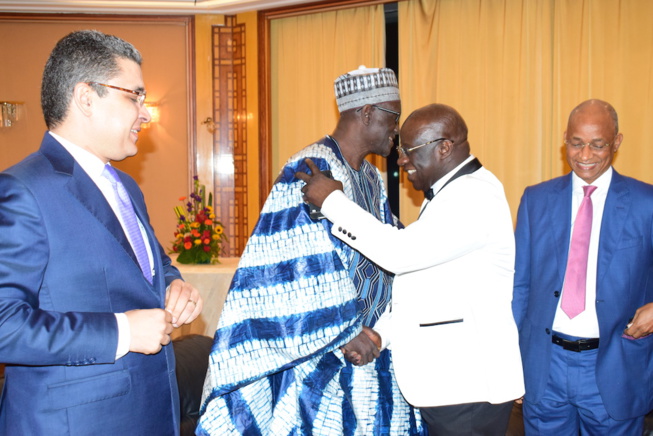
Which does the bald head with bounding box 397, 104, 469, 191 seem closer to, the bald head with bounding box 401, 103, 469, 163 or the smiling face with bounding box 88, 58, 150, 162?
the bald head with bounding box 401, 103, 469, 163

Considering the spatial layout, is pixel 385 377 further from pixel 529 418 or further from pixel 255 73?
pixel 255 73

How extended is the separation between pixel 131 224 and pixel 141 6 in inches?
227

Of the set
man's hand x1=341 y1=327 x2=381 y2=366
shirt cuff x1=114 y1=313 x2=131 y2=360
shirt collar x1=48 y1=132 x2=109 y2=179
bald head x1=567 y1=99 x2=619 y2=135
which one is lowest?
man's hand x1=341 y1=327 x2=381 y2=366

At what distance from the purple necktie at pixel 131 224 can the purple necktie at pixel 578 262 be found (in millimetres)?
1840

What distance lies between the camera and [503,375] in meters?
1.97

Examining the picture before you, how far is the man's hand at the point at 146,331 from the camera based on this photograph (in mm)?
1392

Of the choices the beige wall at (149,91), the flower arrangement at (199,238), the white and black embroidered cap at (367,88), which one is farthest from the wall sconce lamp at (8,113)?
the white and black embroidered cap at (367,88)

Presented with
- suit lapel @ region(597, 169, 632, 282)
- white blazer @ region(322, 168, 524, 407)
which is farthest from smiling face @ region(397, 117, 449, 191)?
suit lapel @ region(597, 169, 632, 282)

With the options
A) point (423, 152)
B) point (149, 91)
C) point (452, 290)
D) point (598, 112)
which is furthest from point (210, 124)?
point (452, 290)

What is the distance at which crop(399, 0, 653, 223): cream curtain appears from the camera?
202 inches

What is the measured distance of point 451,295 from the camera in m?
2.00

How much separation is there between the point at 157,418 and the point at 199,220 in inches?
145

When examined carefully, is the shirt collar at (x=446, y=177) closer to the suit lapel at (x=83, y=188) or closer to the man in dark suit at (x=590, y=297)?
the man in dark suit at (x=590, y=297)

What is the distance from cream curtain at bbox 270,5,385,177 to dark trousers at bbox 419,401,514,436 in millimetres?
4845
